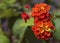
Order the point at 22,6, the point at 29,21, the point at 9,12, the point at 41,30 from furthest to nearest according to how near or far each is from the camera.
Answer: the point at 22,6 < the point at 9,12 < the point at 29,21 < the point at 41,30

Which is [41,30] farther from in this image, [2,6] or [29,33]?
[2,6]

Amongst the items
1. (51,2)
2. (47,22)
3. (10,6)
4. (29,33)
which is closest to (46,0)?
(51,2)

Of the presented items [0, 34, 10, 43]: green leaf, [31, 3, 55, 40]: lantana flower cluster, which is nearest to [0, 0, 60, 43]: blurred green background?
[0, 34, 10, 43]: green leaf

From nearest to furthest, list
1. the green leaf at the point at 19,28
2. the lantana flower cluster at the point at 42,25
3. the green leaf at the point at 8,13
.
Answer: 1. the lantana flower cluster at the point at 42,25
2. the green leaf at the point at 19,28
3. the green leaf at the point at 8,13

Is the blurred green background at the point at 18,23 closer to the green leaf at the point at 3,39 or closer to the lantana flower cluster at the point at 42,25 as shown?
the green leaf at the point at 3,39

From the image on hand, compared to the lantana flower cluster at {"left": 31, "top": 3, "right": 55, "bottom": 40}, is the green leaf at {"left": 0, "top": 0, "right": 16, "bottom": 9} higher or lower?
lower

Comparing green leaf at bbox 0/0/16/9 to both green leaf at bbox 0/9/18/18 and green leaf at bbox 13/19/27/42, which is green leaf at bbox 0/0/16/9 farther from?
green leaf at bbox 13/19/27/42

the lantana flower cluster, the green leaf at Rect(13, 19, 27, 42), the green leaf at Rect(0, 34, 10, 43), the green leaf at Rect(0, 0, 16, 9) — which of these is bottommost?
the green leaf at Rect(0, 34, 10, 43)

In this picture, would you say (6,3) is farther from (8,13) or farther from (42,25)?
(42,25)

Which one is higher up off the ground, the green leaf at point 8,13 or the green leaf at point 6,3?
the green leaf at point 6,3

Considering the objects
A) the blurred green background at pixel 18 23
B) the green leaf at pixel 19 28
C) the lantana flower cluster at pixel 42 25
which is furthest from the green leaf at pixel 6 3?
the lantana flower cluster at pixel 42 25

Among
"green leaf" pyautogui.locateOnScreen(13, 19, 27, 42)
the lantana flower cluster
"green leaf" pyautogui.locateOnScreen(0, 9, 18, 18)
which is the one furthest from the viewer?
"green leaf" pyautogui.locateOnScreen(0, 9, 18, 18)
